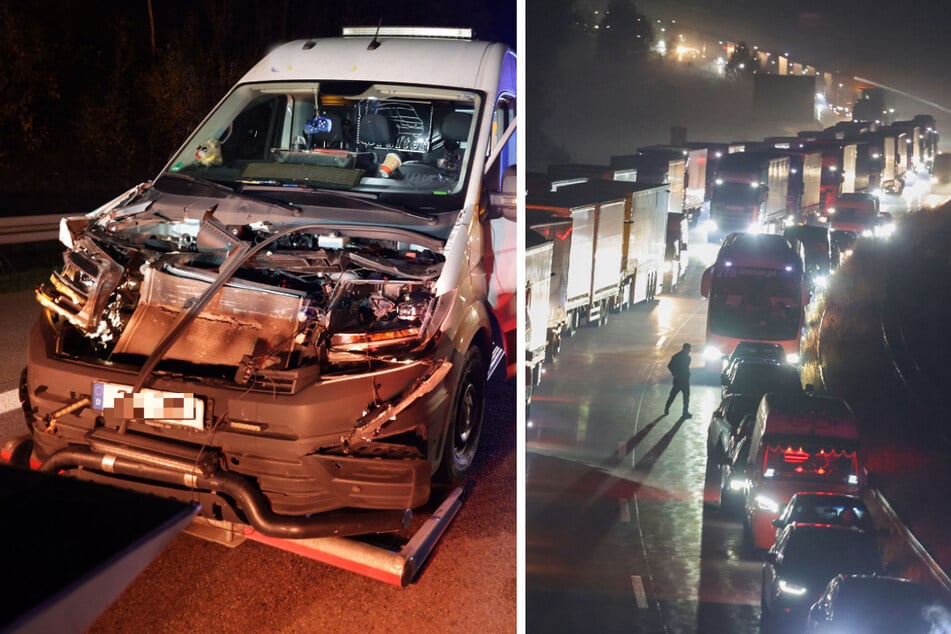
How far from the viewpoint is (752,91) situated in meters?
2.94

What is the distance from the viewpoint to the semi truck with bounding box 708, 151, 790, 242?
2818 mm

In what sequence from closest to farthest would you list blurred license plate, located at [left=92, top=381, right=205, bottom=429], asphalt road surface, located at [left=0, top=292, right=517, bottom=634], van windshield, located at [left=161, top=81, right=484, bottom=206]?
asphalt road surface, located at [left=0, top=292, right=517, bottom=634] → blurred license plate, located at [left=92, top=381, right=205, bottom=429] → van windshield, located at [left=161, top=81, right=484, bottom=206]

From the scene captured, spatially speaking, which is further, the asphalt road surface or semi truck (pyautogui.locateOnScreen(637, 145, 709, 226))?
the asphalt road surface

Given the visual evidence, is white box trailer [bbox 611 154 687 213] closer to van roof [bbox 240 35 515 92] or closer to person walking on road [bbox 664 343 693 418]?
person walking on road [bbox 664 343 693 418]

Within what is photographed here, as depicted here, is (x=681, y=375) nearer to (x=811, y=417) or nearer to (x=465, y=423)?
(x=811, y=417)

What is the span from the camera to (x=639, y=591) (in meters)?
2.93

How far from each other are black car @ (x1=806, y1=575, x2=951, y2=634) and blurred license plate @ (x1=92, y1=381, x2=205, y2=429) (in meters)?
2.82

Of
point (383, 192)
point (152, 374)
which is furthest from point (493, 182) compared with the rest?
point (152, 374)

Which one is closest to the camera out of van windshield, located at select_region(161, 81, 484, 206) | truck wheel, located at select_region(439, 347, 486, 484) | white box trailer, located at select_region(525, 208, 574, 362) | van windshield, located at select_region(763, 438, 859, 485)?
van windshield, located at select_region(763, 438, 859, 485)

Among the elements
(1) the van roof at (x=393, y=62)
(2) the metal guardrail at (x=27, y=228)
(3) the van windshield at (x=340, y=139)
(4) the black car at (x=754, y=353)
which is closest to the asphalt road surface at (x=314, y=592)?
(4) the black car at (x=754, y=353)

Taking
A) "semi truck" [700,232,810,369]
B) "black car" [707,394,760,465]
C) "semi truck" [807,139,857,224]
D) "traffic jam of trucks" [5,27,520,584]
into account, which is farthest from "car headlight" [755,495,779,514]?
"traffic jam of trucks" [5,27,520,584]

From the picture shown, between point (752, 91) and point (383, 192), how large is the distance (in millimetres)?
3049

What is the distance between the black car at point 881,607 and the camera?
2.49m

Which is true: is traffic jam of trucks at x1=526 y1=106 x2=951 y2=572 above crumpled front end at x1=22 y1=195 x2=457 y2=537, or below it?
above
